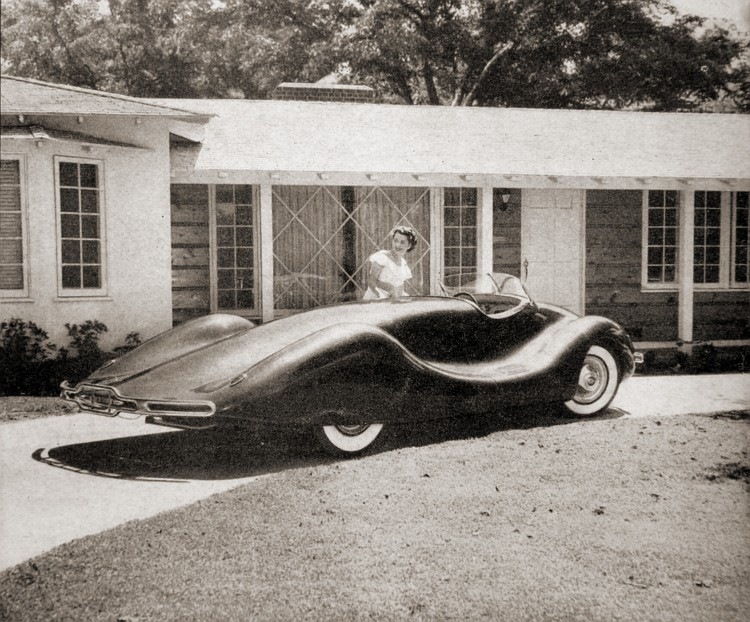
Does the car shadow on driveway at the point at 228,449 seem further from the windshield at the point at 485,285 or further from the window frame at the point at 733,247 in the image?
the window frame at the point at 733,247

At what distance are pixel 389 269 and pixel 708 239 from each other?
25.1 ft

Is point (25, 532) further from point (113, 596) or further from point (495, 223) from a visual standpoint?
point (495, 223)

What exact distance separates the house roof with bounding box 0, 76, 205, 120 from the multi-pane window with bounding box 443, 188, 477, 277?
4.12 m

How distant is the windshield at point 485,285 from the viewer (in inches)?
258

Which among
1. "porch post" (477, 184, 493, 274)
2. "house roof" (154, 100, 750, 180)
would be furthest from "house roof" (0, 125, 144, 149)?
"porch post" (477, 184, 493, 274)

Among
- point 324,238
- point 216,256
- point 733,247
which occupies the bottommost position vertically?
point 216,256

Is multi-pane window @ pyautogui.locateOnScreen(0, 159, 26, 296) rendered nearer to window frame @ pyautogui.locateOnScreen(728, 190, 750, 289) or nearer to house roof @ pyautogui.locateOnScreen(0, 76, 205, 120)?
house roof @ pyautogui.locateOnScreen(0, 76, 205, 120)

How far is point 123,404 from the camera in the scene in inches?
197

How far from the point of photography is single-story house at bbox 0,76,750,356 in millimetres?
8406

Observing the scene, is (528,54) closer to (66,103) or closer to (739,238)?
(739,238)

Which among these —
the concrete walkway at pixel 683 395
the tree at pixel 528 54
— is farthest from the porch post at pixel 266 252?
the tree at pixel 528 54

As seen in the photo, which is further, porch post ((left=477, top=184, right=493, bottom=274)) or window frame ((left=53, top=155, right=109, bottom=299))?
porch post ((left=477, top=184, right=493, bottom=274))

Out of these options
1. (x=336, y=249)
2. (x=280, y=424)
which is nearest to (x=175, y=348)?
(x=280, y=424)

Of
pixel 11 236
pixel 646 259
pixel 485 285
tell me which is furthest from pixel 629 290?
pixel 11 236
